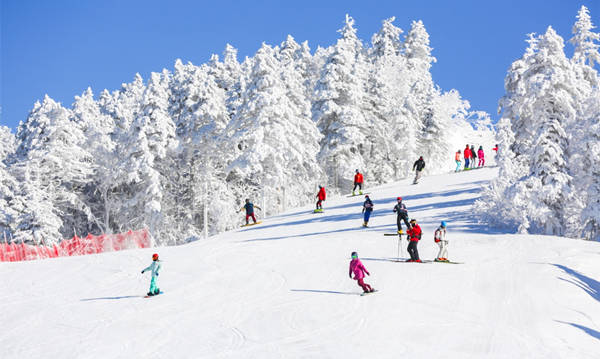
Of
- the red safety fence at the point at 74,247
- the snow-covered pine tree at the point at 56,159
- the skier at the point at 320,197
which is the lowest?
the red safety fence at the point at 74,247

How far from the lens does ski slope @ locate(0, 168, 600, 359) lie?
11336 millimetres

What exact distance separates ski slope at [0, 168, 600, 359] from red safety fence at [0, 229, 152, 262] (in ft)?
10.0

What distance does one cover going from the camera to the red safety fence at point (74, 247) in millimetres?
25817

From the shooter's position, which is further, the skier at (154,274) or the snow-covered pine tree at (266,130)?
the snow-covered pine tree at (266,130)

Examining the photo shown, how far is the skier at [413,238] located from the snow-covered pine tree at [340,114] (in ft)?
78.1

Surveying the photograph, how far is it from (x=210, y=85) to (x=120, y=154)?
915 cm

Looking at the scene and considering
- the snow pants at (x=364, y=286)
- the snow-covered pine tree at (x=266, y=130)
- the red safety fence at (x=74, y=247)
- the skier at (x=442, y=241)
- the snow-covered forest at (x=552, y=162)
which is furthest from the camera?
the snow-covered pine tree at (x=266, y=130)

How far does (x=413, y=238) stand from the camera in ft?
56.2

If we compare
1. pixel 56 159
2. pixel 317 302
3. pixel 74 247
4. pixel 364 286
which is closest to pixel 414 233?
pixel 364 286

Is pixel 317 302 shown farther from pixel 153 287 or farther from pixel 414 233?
pixel 153 287

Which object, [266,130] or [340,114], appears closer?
[266,130]

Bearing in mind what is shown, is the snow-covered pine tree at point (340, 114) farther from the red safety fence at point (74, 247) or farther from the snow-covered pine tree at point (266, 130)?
the red safety fence at point (74, 247)

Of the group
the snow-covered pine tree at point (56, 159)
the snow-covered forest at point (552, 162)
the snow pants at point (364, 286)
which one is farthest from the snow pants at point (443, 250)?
the snow-covered pine tree at point (56, 159)

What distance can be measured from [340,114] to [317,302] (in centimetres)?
2880
